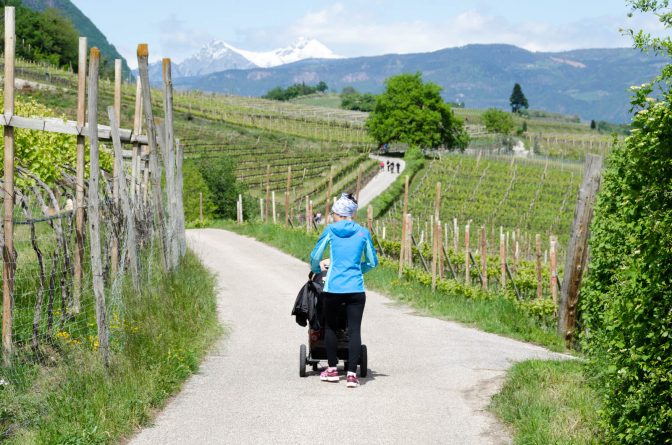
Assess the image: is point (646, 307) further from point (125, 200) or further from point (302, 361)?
point (125, 200)

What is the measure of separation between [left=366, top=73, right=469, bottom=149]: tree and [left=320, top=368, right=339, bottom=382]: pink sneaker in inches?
3696

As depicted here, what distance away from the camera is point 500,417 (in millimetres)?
7469

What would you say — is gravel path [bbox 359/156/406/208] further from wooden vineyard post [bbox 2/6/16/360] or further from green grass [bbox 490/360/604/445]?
green grass [bbox 490/360/604/445]

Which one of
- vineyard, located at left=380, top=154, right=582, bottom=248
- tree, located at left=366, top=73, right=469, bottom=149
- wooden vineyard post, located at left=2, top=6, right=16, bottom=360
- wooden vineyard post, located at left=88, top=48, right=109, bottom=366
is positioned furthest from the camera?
tree, located at left=366, top=73, right=469, bottom=149

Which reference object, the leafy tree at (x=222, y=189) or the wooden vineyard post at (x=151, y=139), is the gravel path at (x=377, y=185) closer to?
the leafy tree at (x=222, y=189)

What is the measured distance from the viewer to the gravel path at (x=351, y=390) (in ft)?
22.9

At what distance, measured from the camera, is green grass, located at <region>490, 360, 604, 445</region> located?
6484 millimetres

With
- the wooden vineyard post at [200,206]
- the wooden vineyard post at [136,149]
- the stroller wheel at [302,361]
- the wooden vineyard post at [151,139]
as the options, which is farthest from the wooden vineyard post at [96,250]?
the wooden vineyard post at [200,206]

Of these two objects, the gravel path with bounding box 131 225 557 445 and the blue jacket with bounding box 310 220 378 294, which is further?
the blue jacket with bounding box 310 220 378 294

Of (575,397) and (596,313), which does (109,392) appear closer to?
(575,397)

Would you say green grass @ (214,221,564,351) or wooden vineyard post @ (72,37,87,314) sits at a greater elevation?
wooden vineyard post @ (72,37,87,314)

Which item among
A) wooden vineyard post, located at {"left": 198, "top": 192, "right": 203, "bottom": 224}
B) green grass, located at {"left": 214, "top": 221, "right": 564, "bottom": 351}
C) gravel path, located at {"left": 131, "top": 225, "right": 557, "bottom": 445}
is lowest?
wooden vineyard post, located at {"left": 198, "top": 192, "right": 203, "bottom": 224}

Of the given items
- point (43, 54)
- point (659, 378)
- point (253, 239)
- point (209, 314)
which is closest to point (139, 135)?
point (209, 314)

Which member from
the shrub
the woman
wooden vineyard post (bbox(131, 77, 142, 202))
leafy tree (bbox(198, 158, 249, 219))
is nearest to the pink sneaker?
the woman
